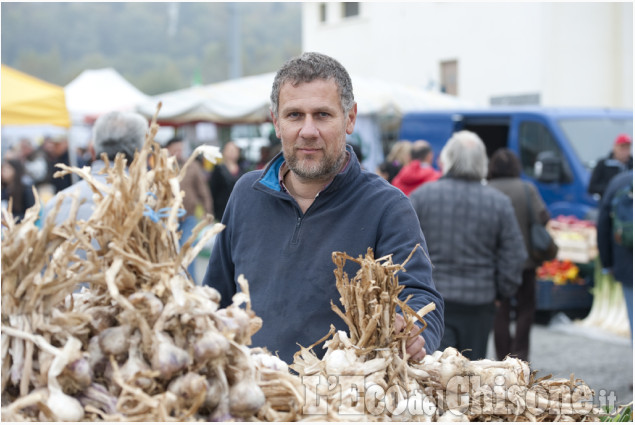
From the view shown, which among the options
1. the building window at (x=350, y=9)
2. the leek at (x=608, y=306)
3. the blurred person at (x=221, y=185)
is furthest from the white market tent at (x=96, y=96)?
the leek at (x=608, y=306)

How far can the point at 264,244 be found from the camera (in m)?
2.54

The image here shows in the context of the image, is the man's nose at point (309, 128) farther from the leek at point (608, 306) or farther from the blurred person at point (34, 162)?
the blurred person at point (34, 162)

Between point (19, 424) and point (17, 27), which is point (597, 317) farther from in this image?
point (17, 27)

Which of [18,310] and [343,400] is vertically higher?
[18,310]

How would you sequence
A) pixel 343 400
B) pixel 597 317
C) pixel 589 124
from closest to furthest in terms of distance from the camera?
pixel 343 400, pixel 597 317, pixel 589 124

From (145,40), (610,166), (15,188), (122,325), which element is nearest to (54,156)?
(15,188)

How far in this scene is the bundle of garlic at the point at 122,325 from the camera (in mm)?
1380

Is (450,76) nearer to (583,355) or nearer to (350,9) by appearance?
(350,9)

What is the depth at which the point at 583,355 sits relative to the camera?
7418 millimetres

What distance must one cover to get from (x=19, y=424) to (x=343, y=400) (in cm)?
63

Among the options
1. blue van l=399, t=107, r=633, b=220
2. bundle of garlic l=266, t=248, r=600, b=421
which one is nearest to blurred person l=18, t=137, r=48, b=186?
blue van l=399, t=107, r=633, b=220

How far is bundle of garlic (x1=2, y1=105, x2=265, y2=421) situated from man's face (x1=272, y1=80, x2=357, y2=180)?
0.88 meters

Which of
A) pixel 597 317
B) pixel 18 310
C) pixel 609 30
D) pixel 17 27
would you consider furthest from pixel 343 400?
pixel 17 27

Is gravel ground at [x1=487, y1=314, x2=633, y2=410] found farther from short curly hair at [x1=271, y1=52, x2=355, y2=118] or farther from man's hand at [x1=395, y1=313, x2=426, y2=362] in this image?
man's hand at [x1=395, y1=313, x2=426, y2=362]
